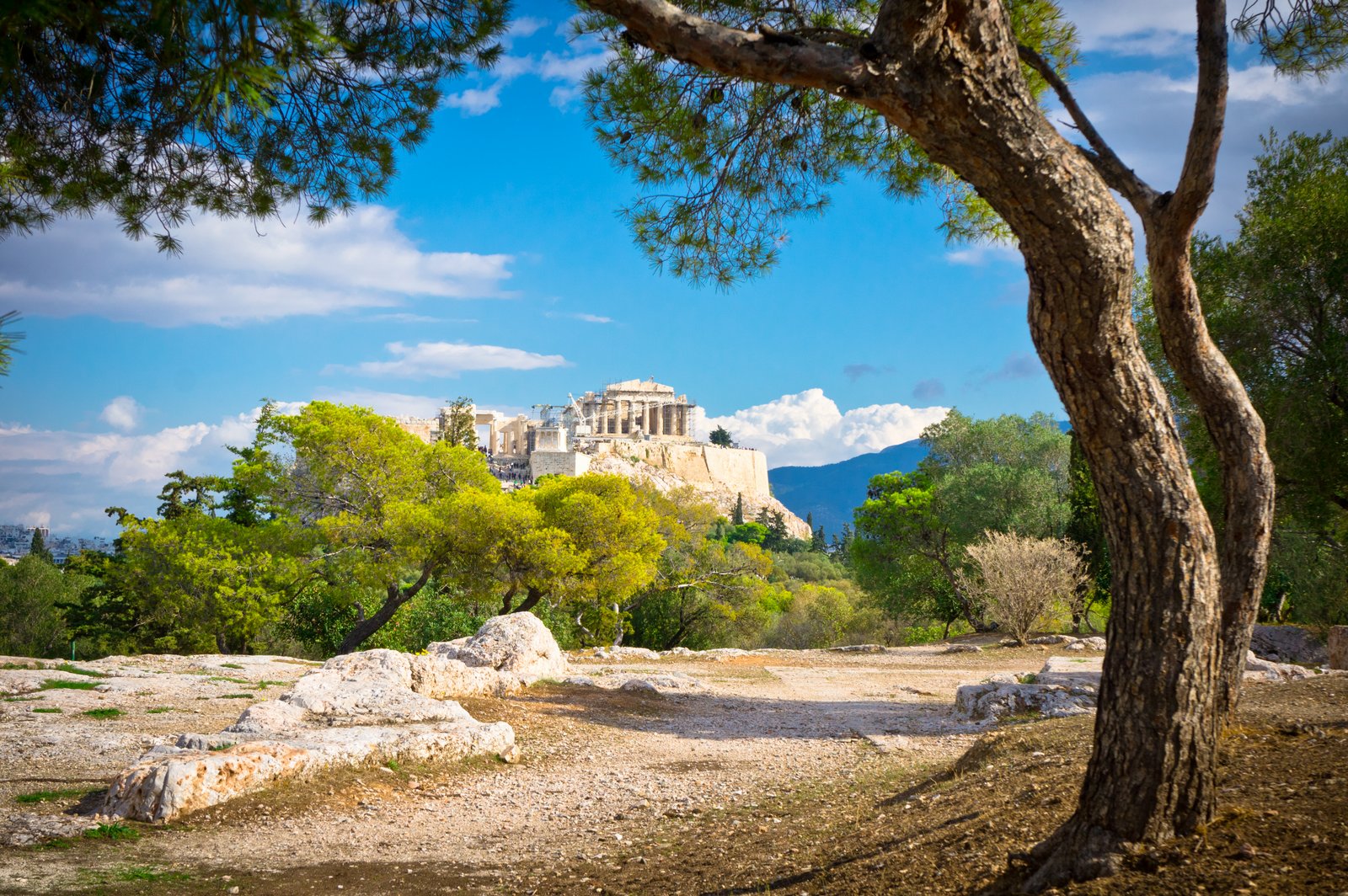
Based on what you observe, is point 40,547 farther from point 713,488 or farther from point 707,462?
point 707,462

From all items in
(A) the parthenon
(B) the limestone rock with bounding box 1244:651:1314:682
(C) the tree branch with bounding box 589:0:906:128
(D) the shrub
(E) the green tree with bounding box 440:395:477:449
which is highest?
(A) the parthenon

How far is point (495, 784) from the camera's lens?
6.23 m

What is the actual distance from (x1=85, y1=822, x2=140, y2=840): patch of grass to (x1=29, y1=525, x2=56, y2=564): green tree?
129 feet

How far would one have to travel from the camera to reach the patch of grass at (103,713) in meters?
7.95

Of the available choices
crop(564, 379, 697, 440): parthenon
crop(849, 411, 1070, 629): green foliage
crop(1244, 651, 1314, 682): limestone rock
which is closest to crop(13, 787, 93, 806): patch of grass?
crop(1244, 651, 1314, 682): limestone rock

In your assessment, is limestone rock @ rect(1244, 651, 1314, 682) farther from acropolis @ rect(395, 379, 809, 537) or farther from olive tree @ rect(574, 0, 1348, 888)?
acropolis @ rect(395, 379, 809, 537)

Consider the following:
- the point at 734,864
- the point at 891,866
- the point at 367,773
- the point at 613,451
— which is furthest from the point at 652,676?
the point at 613,451

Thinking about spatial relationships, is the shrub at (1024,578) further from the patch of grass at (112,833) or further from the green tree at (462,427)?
the green tree at (462,427)

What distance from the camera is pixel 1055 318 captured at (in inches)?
101

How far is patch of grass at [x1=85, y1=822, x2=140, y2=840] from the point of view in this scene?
467 cm

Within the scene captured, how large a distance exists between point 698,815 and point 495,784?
64.7 inches

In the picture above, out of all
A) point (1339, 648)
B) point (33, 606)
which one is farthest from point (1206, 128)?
point (33, 606)

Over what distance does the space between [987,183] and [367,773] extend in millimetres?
5468

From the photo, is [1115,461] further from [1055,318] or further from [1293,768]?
[1293,768]
